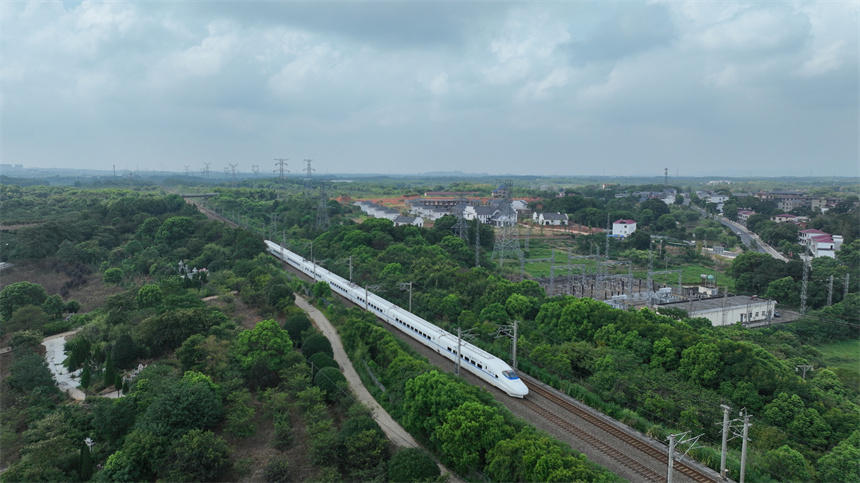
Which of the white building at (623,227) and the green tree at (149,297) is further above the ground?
the white building at (623,227)

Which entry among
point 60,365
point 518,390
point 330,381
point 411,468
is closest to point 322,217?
point 60,365

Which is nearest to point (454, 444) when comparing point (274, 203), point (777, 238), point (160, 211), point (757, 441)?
point (757, 441)

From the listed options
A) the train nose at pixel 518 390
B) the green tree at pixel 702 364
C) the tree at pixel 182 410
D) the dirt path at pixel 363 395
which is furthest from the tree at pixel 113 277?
the green tree at pixel 702 364

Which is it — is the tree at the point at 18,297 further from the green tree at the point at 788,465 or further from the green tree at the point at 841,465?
the green tree at the point at 841,465

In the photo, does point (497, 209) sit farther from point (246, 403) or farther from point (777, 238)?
point (246, 403)

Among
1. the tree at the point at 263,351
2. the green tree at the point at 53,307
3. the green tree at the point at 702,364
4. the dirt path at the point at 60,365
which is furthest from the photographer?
the green tree at the point at 53,307

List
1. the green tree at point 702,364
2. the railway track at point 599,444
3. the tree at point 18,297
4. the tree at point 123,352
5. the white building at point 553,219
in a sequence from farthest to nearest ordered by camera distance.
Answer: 1. the white building at point 553,219
2. the tree at point 18,297
3. the tree at point 123,352
4. the green tree at point 702,364
5. the railway track at point 599,444

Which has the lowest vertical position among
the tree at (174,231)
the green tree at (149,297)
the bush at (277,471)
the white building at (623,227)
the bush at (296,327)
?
the bush at (277,471)
